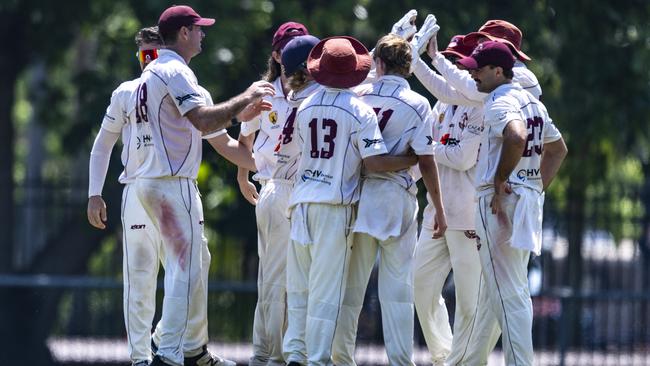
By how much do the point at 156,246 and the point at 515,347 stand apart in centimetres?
252

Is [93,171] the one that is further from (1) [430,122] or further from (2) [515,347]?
(2) [515,347]

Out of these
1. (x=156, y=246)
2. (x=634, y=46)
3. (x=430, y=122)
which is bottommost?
(x=156, y=246)

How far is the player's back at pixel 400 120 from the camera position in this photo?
8750 millimetres

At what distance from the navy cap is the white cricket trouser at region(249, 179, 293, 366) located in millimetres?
835

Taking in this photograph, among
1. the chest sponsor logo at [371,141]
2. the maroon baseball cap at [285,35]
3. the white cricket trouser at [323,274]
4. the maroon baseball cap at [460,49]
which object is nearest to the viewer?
the chest sponsor logo at [371,141]

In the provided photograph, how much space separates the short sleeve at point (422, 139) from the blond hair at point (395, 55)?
384mm

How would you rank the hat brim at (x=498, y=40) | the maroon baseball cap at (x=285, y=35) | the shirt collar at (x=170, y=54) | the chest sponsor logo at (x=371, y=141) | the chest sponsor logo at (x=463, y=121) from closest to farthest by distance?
1. the chest sponsor logo at (x=371, y=141)
2. the shirt collar at (x=170, y=54)
3. the hat brim at (x=498, y=40)
4. the maroon baseball cap at (x=285, y=35)
5. the chest sponsor logo at (x=463, y=121)

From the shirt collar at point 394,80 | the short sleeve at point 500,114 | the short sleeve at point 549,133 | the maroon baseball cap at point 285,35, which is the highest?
the maroon baseball cap at point 285,35

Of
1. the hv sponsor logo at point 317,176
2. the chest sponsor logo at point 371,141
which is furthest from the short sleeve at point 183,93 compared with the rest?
the chest sponsor logo at point 371,141

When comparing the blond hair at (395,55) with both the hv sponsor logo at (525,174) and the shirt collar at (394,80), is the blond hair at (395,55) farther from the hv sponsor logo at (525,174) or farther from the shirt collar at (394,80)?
the hv sponsor logo at (525,174)

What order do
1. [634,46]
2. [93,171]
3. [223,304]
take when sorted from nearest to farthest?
[93,171] → [634,46] → [223,304]

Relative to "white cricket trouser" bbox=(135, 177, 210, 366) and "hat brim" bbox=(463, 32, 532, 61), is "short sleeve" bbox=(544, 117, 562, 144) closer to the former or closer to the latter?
"hat brim" bbox=(463, 32, 532, 61)

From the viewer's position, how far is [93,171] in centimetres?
942

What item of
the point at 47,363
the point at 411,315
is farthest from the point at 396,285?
the point at 47,363
